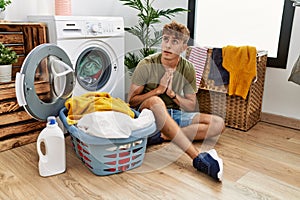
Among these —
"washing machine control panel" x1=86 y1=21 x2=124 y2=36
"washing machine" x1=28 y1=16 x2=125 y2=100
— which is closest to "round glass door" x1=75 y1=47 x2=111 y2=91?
"washing machine" x1=28 y1=16 x2=125 y2=100

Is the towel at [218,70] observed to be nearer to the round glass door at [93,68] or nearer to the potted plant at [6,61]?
the round glass door at [93,68]

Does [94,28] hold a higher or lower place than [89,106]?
higher

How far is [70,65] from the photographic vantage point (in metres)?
1.75

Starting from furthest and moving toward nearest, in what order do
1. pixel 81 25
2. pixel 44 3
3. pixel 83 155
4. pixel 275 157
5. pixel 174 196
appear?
pixel 44 3 < pixel 81 25 < pixel 275 157 < pixel 83 155 < pixel 174 196

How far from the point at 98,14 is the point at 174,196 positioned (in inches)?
67.1

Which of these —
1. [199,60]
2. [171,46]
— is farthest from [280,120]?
[171,46]

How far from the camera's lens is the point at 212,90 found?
225cm

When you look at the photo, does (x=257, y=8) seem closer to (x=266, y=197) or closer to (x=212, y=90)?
(x=212, y=90)

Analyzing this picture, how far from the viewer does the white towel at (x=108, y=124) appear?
135 centimetres

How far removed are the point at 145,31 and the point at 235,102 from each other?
3.29ft

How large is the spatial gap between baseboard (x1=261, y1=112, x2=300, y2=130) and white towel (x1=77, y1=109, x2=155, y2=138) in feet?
4.67

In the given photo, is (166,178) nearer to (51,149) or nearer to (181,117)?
(181,117)

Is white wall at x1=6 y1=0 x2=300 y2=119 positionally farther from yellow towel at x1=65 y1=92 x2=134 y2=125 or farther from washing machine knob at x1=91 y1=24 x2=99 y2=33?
yellow towel at x1=65 y1=92 x2=134 y2=125

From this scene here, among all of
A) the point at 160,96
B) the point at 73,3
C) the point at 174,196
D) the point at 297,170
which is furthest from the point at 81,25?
the point at 297,170
